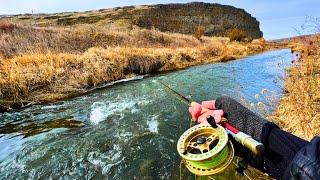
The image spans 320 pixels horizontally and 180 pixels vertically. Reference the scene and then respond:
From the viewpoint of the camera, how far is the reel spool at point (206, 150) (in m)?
2.26

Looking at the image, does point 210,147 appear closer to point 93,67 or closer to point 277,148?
point 277,148

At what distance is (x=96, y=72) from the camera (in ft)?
53.2

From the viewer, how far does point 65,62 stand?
15930 mm

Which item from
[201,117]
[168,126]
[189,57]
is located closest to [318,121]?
[168,126]

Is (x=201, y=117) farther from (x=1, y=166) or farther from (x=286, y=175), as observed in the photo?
(x=1, y=166)

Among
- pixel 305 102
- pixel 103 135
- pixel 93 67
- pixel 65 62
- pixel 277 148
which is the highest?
pixel 277 148

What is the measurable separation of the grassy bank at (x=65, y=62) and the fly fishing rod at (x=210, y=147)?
10.7m

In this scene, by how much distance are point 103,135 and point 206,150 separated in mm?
5530

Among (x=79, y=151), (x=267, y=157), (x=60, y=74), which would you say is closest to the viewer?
(x=267, y=157)

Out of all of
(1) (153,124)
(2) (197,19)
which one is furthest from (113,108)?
(2) (197,19)

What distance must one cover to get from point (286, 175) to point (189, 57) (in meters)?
22.9

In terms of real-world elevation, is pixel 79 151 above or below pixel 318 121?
below

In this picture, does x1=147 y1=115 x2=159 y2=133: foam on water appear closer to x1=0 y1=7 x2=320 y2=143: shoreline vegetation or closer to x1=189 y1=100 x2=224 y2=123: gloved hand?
x1=0 y1=7 x2=320 y2=143: shoreline vegetation

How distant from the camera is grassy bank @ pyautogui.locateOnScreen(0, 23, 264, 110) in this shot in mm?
13188
